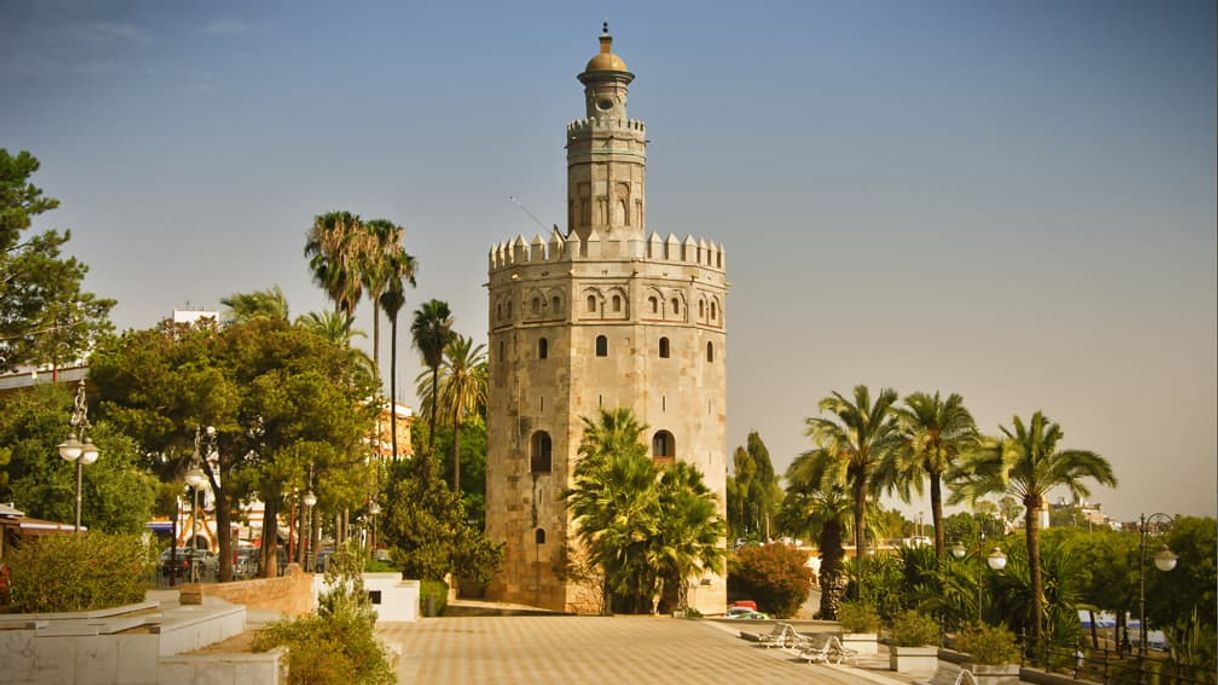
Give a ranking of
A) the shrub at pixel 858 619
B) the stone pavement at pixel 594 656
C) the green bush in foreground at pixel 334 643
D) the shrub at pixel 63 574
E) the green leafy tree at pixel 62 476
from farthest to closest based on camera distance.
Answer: the green leafy tree at pixel 62 476 → the shrub at pixel 858 619 → the stone pavement at pixel 594 656 → the green bush in foreground at pixel 334 643 → the shrub at pixel 63 574

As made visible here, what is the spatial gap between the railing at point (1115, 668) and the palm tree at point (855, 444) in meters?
15.5

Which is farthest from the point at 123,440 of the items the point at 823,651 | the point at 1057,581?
the point at 1057,581

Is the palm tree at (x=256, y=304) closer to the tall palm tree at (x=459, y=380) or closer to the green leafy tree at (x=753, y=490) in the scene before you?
the tall palm tree at (x=459, y=380)

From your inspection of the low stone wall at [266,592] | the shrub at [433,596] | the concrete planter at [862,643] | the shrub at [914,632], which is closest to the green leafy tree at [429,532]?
the shrub at [433,596]

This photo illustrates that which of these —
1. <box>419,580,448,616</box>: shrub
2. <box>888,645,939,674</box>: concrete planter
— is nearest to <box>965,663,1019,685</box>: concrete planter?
<box>888,645,939,674</box>: concrete planter

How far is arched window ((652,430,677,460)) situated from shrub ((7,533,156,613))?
4217 centimetres

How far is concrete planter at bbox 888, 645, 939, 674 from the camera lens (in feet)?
105

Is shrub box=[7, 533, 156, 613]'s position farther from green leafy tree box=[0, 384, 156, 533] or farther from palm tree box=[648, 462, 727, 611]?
palm tree box=[648, 462, 727, 611]

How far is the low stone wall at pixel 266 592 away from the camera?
29.0m

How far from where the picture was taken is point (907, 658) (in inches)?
1256

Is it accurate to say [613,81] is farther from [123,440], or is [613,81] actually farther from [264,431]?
[123,440]

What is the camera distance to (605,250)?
6525 cm

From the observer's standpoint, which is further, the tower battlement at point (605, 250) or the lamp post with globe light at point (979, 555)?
the tower battlement at point (605, 250)

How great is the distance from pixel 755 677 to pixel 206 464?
70.0ft
